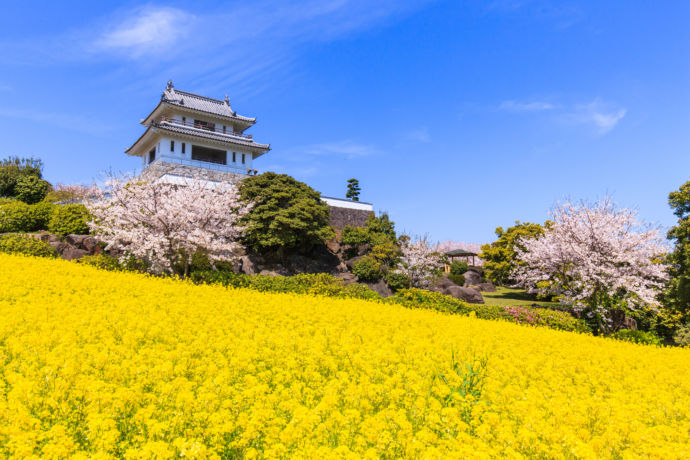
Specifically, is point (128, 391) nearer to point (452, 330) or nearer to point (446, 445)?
point (446, 445)

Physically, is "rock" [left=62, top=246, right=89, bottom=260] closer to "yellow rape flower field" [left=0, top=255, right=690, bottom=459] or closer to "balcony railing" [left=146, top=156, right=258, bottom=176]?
"yellow rape flower field" [left=0, top=255, right=690, bottom=459]

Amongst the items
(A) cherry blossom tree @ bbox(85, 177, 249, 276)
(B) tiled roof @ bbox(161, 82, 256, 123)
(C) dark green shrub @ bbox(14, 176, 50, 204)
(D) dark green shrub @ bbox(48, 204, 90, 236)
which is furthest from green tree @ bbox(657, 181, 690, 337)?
(C) dark green shrub @ bbox(14, 176, 50, 204)

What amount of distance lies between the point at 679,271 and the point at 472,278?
18.1 m

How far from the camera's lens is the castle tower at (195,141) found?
37.0 metres

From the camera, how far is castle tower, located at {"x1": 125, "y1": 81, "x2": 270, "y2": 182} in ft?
121

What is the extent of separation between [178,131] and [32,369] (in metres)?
34.9

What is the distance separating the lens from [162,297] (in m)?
11.9

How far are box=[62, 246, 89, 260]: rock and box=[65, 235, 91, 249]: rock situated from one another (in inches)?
23.6

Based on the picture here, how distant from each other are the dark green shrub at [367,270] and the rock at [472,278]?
13.5m

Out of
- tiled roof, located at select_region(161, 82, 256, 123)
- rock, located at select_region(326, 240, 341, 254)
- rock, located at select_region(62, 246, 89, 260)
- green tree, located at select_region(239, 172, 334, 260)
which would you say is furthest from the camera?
tiled roof, located at select_region(161, 82, 256, 123)

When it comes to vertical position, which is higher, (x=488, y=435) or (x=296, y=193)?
(x=296, y=193)

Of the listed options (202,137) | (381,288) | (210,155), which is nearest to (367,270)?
(381,288)

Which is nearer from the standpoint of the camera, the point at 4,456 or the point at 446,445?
the point at 4,456

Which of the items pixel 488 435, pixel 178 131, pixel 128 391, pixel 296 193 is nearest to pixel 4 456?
pixel 128 391
